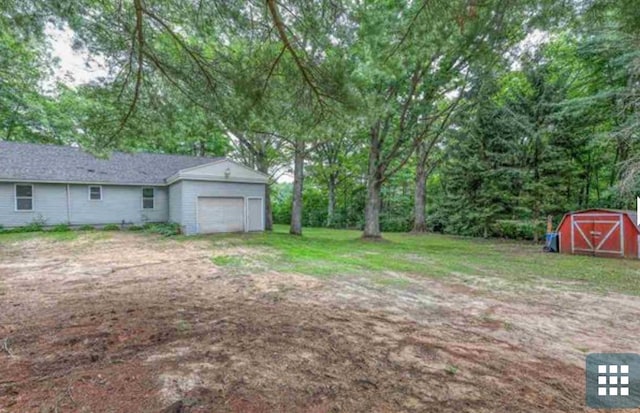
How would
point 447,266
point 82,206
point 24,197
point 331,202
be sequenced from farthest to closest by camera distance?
point 331,202 < point 82,206 < point 24,197 < point 447,266

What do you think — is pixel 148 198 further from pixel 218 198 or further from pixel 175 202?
pixel 218 198

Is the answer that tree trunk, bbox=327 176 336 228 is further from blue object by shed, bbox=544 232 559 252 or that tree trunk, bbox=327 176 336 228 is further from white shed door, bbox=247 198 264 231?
blue object by shed, bbox=544 232 559 252

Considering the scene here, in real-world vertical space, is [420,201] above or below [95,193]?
below

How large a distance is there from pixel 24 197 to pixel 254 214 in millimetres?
9173

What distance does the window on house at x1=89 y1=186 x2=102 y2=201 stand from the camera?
13634 mm

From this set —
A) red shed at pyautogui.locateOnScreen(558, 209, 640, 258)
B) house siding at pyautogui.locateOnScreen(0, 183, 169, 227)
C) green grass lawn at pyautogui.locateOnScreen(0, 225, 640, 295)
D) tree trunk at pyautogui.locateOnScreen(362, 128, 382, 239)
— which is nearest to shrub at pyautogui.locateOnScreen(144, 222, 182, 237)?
house siding at pyautogui.locateOnScreen(0, 183, 169, 227)

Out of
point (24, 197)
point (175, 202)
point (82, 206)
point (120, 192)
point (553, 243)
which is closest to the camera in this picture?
point (553, 243)

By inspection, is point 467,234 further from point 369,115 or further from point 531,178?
point 369,115

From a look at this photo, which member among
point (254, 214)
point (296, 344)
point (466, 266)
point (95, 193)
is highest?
point (95, 193)

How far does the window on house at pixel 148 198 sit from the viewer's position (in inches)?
582

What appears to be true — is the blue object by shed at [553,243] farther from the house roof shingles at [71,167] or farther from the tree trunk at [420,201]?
the house roof shingles at [71,167]

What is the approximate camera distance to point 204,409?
1.86 metres

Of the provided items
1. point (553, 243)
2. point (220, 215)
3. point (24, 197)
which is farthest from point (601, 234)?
point (24, 197)

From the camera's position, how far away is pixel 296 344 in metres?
2.80
